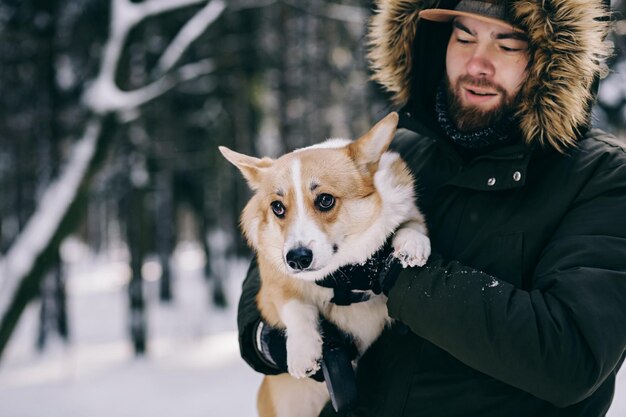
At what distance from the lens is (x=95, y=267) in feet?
103

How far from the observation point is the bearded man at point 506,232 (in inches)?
64.9

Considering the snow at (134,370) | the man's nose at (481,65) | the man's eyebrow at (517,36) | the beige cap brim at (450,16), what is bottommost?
the snow at (134,370)

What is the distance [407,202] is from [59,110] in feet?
31.3

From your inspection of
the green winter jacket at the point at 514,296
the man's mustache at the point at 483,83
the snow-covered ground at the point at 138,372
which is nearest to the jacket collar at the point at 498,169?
the green winter jacket at the point at 514,296

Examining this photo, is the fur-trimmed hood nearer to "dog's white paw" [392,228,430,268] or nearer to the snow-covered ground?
"dog's white paw" [392,228,430,268]

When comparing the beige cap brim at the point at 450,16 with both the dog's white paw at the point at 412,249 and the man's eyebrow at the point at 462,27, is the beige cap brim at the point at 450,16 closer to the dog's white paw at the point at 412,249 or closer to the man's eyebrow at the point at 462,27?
the man's eyebrow at the point at 462,27

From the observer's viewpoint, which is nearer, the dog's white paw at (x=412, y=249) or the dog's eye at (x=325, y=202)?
the dog's white paw at (x=412, y=249)

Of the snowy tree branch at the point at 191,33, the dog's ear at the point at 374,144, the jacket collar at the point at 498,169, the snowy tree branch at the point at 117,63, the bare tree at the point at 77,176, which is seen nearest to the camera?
the jacket collar at the point at 498,169

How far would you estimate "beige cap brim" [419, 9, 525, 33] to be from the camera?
224 centimetres

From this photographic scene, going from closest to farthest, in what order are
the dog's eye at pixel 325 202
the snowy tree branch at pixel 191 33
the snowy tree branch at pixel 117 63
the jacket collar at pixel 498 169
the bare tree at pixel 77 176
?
the jacket collar at pixel 498 169 → the dog's eye at pixel 325 202 → the bare tree at pixel 77 176 → the snowy tree branch at pixel 117 63 → the snowy tree branch at pixel 191 33

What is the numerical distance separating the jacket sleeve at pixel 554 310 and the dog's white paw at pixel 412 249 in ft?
0.38

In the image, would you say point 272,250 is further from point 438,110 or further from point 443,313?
point 443,313

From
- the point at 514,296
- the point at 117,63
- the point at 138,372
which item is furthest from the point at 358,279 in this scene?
the point at 138,372

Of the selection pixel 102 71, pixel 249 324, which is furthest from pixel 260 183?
pixel 102 71
